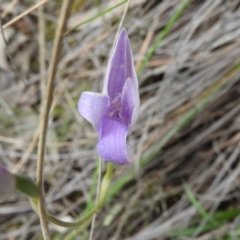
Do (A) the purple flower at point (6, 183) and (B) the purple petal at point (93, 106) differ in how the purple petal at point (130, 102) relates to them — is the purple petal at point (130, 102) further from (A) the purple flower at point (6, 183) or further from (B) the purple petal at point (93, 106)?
(A) the purple flower at point (6, 183)

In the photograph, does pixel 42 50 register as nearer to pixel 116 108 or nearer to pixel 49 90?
pixel 116 108

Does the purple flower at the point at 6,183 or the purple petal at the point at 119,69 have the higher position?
the purple petal at the point at 119,69

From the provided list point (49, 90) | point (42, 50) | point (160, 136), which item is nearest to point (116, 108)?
point (49, 90)

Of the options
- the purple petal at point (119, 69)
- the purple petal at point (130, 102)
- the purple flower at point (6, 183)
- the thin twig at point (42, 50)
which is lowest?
the purple petal at point (130, 102)

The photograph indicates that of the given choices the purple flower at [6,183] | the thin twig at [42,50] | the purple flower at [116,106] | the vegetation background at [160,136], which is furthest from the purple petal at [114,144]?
the thin twig at [42,50]

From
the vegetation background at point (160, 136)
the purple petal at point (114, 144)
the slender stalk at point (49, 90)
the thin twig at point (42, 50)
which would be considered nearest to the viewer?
the slender stalk at point (49, 90)

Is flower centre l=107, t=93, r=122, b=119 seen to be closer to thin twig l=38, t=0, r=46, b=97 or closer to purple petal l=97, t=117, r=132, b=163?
purple petal l=97, t=117, r=132, b=163
